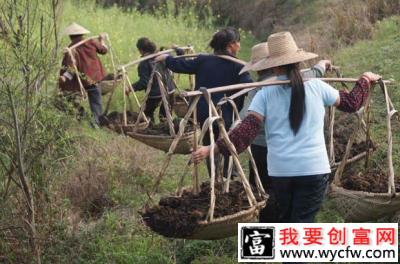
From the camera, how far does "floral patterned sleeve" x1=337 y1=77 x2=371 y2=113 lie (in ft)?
12.4

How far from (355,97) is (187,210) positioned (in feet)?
3.67

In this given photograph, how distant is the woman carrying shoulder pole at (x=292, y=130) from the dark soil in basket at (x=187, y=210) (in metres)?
0.34

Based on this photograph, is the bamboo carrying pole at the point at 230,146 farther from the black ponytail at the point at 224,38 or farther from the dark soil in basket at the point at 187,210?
the black ponytail at the point at 224,38

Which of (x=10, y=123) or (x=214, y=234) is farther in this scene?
(x=10, y=123)

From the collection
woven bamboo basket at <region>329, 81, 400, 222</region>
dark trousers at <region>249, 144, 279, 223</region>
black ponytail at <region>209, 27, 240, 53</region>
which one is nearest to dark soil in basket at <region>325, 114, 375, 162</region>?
woven bamboo basket at <region>329, 81, 400, 222</region>

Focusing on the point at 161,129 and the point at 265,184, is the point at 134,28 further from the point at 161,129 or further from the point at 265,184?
the point at 265,184

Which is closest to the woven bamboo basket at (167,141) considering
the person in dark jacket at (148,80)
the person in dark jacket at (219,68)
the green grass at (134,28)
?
the person in dark jacket at (219,68)

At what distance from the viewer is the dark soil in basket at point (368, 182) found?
4.46 meters

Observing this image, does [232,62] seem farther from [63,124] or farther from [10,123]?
[10,123]

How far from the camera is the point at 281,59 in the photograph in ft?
11.9

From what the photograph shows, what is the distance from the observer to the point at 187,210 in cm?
389

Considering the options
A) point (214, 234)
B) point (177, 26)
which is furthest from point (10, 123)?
point (177, 26)

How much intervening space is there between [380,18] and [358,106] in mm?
8320

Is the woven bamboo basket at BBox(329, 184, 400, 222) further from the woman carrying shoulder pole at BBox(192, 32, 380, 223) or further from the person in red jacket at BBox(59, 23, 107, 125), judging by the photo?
the person in red jacket at BBox(59, 23, 107, 125)
